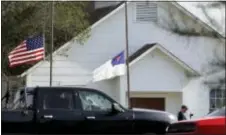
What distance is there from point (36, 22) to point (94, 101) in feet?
43.8

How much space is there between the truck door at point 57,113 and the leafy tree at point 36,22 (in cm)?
1250

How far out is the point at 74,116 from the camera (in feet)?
39.6

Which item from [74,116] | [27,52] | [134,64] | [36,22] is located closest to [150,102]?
[134,64]

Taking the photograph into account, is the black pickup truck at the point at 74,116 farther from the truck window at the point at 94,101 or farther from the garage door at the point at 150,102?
the garage door at the point at 150,102

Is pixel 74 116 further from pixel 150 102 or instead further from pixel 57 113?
pixel 150 102

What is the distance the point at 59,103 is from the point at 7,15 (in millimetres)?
13892

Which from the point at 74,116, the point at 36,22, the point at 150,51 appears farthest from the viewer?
the point at 150,51

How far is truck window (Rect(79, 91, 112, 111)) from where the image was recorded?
12.3 m

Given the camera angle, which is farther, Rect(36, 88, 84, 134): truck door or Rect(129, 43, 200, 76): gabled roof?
Rect(129, 43, 200, 76): gabled roof

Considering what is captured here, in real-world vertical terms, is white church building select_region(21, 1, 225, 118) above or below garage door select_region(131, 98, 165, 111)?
above

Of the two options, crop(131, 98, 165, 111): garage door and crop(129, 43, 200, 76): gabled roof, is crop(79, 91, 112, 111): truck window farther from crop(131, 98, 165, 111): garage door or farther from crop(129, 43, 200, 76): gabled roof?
crop(131, 98, 165, 111): garage door

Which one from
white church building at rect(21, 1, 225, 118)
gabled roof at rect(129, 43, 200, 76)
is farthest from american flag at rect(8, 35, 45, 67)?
gabled roof at rect(129, 43, 200, 76)

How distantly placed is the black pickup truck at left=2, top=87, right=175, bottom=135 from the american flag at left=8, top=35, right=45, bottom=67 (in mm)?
9482

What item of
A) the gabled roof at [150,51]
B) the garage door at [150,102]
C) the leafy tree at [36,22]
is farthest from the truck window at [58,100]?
the garage door at [150,102]
